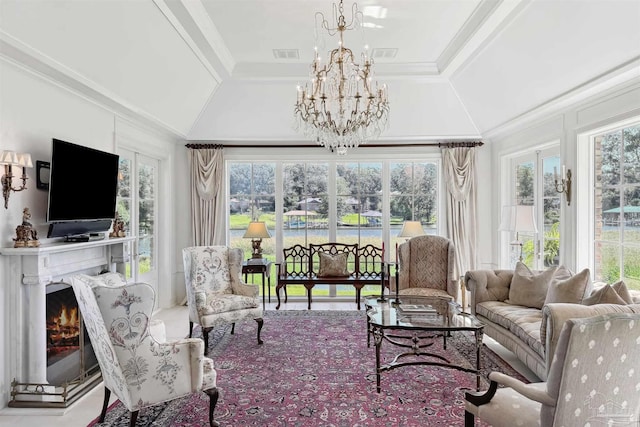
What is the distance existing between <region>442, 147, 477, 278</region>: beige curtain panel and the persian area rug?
1.89 meters

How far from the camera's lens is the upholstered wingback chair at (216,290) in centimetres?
396

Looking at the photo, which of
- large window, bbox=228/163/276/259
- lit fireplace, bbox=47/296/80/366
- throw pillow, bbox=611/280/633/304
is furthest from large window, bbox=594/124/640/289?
lit fireplace, bbox=47/296/80/366

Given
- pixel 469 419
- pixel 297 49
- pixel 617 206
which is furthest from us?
pixel 297 49

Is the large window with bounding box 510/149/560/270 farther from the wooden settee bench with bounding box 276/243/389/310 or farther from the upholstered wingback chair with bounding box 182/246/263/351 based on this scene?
the upholstered wingback chair with bounding box 182/246/263/351

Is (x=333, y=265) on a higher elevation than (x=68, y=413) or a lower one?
higher

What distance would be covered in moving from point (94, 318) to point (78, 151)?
1744 millimetres

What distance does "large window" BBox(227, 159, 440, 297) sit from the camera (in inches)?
247

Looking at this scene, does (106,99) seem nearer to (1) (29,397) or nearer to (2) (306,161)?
(1) (29,397)

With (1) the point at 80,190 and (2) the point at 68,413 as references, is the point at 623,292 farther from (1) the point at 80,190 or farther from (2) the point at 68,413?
(1) the point at 80,190

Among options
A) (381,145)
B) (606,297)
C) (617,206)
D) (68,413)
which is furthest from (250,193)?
(606,297)

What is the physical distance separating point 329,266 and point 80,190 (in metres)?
3.39

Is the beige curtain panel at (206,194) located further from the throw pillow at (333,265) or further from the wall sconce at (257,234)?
the throw pillow at (333,265)

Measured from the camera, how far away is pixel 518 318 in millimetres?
3453

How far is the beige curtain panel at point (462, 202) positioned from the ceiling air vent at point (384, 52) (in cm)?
205
